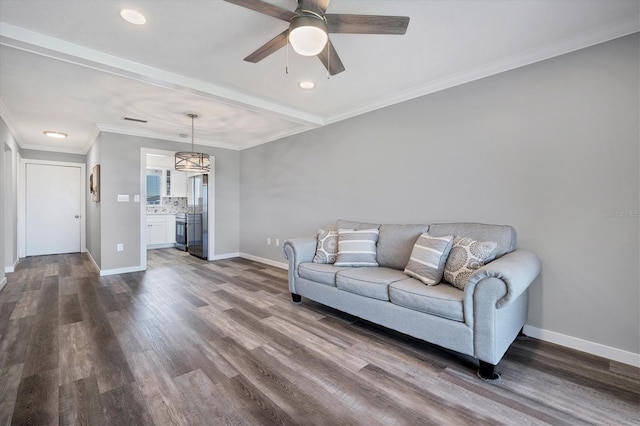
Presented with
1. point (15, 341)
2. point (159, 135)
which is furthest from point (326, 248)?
point (159, 135)

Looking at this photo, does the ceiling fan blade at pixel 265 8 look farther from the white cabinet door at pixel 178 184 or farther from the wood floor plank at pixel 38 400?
the white cabinet door at pixel 178 184

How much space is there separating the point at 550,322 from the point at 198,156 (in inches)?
176

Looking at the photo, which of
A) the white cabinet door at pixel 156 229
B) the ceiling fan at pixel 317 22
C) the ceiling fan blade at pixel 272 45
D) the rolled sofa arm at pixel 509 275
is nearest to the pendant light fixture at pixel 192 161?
the ceiling fan blade at pixel 272 45

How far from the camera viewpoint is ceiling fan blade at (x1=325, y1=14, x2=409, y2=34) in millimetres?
1634

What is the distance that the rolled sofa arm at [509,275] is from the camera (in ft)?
5.88

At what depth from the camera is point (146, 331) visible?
2600 mm

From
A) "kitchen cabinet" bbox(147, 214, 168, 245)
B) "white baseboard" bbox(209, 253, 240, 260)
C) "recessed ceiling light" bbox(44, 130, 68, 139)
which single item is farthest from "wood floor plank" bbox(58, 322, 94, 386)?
"kitchen cabinet" bbox(147, 214, 168, 245)

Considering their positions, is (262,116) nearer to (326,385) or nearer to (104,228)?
(104,228)

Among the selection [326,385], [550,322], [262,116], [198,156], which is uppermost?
[262,116]

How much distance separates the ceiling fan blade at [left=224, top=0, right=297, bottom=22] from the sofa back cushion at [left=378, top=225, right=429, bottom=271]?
7.14ft

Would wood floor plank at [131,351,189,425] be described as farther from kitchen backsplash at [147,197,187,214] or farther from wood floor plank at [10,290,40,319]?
kitchen backsplash at [147,197,187,214]

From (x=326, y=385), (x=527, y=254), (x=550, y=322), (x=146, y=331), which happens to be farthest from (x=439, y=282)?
(x=146, y=331)

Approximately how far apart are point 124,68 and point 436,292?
3292 mm

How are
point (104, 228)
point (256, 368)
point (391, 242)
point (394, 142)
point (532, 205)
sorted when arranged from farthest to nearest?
point (104, 228), point (394, 142), point (391, 242), point (532, 205), point (256, 368)
